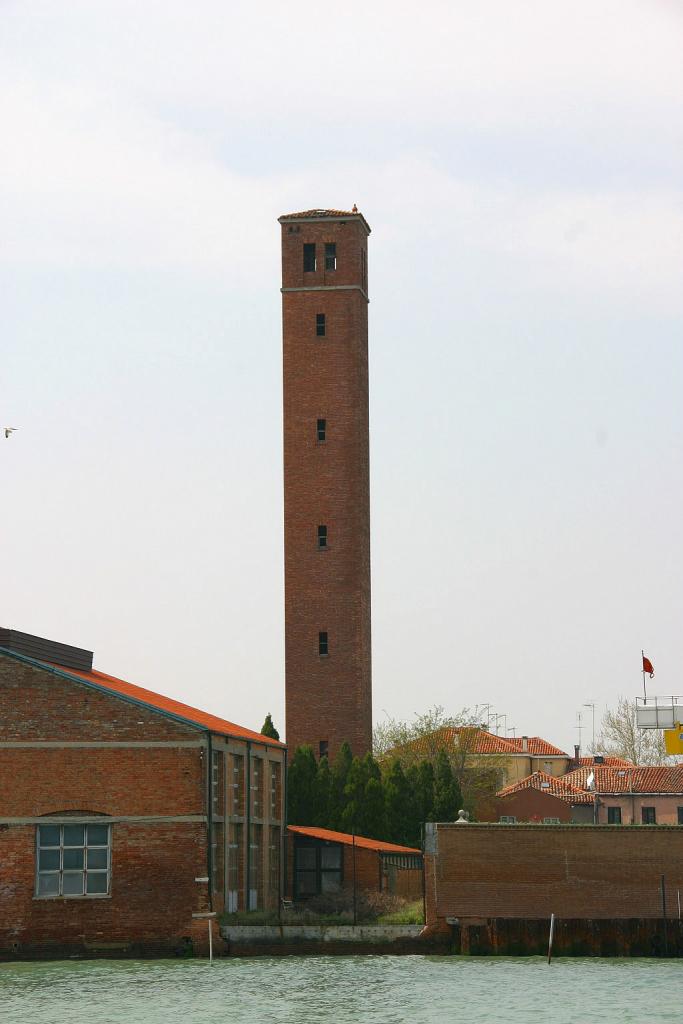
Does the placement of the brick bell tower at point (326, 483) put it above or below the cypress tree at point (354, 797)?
above

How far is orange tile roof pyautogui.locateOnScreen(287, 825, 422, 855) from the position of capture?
182 feet

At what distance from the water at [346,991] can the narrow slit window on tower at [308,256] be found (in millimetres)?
31721

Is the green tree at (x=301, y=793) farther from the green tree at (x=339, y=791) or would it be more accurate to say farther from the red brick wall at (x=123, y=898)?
the red brick wall at (x=123, y=898)

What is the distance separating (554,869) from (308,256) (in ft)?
98.2

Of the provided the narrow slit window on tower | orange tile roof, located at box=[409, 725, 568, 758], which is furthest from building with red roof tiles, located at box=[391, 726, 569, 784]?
the narrow slit window on tower

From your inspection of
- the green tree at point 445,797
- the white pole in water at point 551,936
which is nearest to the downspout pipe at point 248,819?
the white pole in water at point 551,936

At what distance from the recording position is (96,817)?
1718 inches

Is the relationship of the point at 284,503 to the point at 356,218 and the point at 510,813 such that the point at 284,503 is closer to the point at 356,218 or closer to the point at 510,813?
the point at 356,218

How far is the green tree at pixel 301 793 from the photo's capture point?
60.4 metres

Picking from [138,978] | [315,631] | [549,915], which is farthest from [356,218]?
[138,978]

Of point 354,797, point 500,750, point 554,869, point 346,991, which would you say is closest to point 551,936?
point 554,869

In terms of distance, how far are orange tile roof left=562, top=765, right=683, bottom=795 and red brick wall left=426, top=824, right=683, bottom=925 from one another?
40.8 meters

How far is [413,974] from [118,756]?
933 cm

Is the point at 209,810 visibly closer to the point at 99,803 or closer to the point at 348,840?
the point at 99,803
